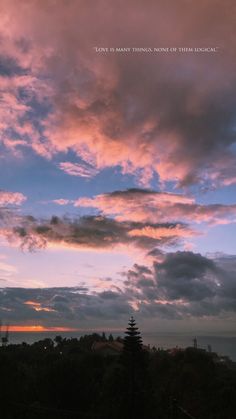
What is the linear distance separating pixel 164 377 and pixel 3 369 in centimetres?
2350

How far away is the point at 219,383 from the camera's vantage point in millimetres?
44750

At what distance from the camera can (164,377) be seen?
170 feet

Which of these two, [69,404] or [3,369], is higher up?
[3,369]

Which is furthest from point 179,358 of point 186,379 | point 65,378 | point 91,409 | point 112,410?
point 112,410

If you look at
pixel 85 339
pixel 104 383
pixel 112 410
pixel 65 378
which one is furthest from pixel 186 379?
pixel 85 339

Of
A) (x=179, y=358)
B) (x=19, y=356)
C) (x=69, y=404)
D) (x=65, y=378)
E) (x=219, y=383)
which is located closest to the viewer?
(x=69, y=404)

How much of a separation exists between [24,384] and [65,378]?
377 cm

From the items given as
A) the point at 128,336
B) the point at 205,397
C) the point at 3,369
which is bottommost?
the point at 205,397

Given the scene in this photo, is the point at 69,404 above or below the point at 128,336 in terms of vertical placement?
below

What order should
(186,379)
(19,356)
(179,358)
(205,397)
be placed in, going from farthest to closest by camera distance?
1. (19,356)
2. (179,358)
3. (186,379)
4. (205,397)

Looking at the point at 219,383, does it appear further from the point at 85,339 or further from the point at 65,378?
the point at 85,339

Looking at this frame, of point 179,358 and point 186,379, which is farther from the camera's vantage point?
point 179,358

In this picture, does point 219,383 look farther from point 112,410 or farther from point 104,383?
point 112,410

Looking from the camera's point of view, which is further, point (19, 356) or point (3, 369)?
point (19, 356)
